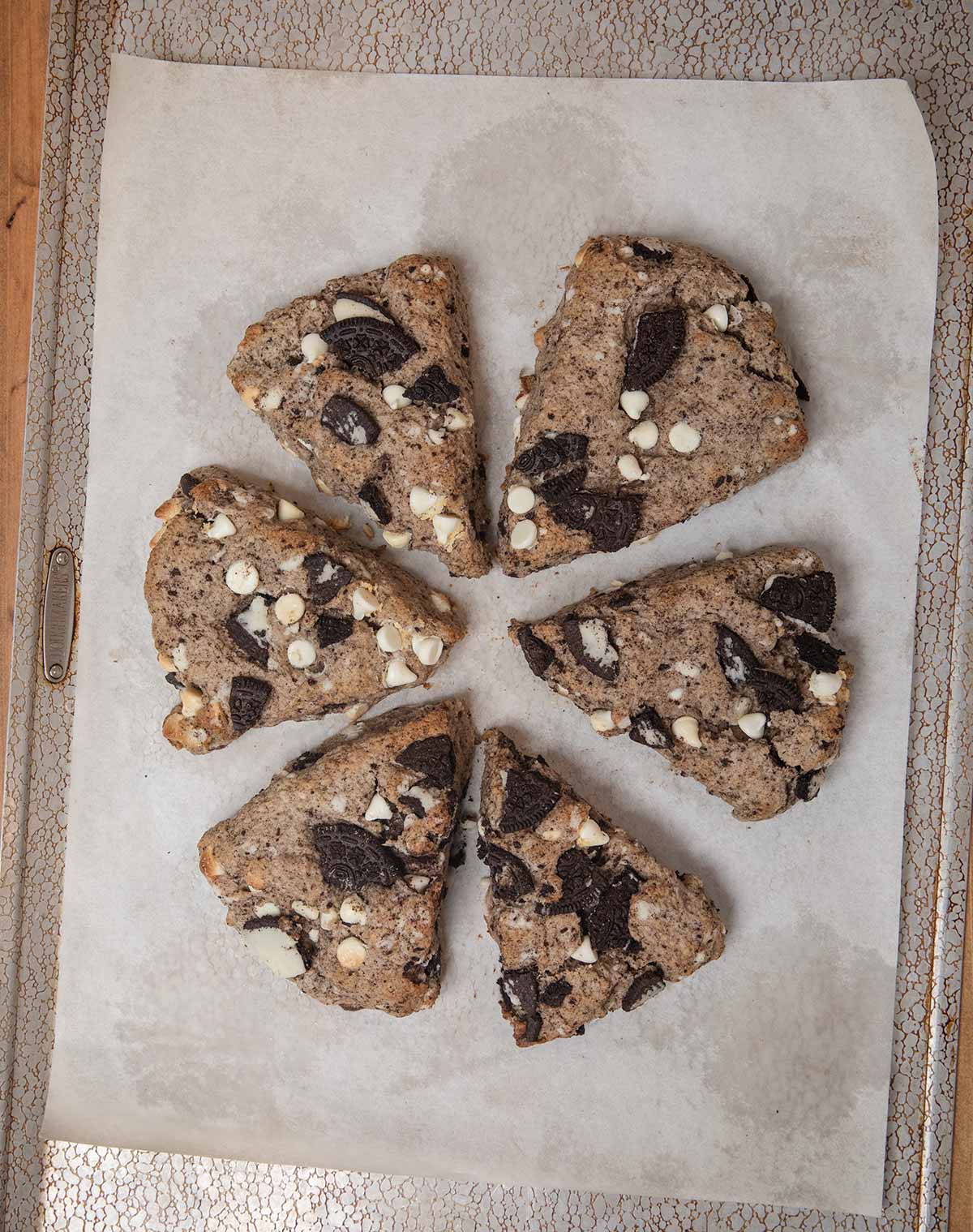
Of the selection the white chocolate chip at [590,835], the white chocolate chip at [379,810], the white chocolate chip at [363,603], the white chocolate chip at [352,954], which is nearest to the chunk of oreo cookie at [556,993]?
the white chocolate chip at [590,835]

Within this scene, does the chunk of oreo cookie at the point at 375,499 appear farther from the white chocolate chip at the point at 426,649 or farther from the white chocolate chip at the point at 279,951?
the white chocolate chip at the point at 279,951

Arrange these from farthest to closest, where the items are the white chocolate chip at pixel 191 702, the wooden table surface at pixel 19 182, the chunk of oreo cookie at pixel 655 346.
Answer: the wooden table surface at pixel 19 182
the white chocolate chip at pixel 191 702
the chunk of oreo cookie at pixel 655 346

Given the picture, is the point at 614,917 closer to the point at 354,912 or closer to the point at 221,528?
the point at 354,912

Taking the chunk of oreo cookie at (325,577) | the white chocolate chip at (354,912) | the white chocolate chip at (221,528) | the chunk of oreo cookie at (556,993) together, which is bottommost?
the chunk of oreo cookie at (556,993)

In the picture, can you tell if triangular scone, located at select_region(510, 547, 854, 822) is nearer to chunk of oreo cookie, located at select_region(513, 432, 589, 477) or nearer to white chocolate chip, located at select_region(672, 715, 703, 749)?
white chocolate chip, located at select_region(672, 715, 703, 749)

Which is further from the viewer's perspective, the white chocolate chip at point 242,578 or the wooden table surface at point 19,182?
the wooden table surface at point 19,182

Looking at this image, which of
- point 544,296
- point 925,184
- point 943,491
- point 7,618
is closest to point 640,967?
point 943,491

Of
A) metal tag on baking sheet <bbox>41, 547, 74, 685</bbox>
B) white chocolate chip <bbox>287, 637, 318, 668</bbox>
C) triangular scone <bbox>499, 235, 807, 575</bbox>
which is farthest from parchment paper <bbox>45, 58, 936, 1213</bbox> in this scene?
white chocolate chip <bbox>287, 637, 318, 668</bbox>

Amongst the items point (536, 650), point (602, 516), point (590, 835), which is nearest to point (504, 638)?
point (536, 650)
